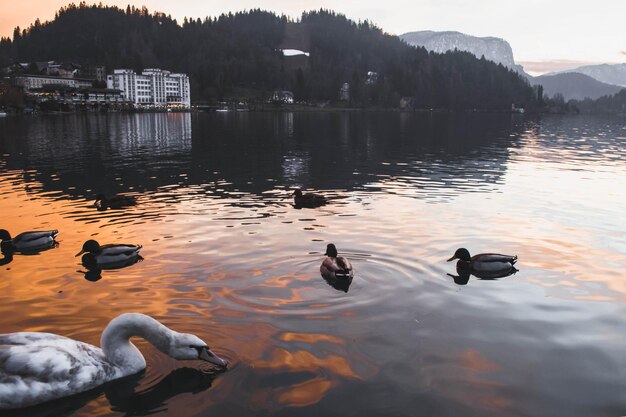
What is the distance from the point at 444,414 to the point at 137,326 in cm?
655

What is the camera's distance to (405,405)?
1012 centimetres

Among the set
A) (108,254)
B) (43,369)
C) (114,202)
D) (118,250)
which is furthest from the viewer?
(114,202)

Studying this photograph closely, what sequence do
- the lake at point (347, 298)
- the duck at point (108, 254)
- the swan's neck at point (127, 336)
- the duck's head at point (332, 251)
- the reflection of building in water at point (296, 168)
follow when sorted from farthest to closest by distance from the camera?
the reflection of building in water at point (296, 168) → the duck at point (108, 254) → the duck's head at point (332, 251) → the swan's neck at point (127, 336) → the lake at point (347, 298)

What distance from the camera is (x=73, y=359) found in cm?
1012

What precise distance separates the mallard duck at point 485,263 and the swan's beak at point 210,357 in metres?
10.1

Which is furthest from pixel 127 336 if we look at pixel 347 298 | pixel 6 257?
pixel 6 257

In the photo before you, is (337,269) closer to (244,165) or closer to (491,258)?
(491,258)

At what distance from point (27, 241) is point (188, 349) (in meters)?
12.9

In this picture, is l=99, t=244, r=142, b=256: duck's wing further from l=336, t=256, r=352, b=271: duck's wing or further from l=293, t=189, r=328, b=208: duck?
l=293, t=189, r=328, b=208: duck

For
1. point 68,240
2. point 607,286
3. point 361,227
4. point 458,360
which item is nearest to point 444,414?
point 458,360

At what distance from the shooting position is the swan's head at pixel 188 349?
36.0ft

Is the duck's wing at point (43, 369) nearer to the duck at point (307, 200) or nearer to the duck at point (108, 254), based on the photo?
the duck at point (108, 254)

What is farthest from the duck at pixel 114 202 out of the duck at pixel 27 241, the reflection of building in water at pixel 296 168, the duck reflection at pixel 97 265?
the reflection of building in water at pixel 296 168

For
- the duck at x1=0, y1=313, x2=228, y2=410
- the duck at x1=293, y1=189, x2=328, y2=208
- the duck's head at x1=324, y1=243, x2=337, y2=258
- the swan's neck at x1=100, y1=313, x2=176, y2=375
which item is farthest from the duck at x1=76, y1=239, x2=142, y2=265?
the duck at x1=293, y1=189, x2=328, y2=208
